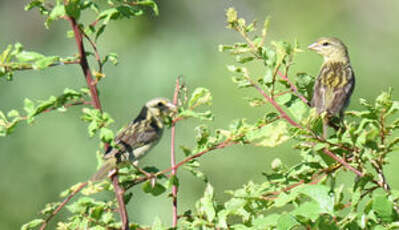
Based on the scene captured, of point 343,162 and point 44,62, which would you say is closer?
point 343,162

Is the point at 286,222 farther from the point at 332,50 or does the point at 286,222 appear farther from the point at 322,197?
the point at 332,50

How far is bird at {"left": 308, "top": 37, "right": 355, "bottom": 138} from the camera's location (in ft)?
13.2

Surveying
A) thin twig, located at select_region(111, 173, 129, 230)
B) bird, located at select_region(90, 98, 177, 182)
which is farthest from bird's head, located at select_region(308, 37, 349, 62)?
thin twig, located at select_region(111, 173, 129, 230)

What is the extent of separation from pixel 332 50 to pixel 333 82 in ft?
3.22

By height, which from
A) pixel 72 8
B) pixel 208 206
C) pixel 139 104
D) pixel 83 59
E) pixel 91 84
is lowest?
pixel 208 206

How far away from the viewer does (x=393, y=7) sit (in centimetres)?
1797

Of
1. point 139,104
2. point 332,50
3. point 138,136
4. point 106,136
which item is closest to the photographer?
point 106,136

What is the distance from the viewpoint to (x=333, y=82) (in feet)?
16.2

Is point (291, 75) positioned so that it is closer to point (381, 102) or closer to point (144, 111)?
point (144, 111)

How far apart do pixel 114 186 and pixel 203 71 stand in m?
10.4

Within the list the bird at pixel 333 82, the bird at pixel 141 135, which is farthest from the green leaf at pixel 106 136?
the bird at pixel 141 135

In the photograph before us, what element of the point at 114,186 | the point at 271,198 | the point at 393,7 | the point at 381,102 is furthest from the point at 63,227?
the point at 393,7

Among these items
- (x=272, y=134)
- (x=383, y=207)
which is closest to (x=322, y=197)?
(x=383, y=207)

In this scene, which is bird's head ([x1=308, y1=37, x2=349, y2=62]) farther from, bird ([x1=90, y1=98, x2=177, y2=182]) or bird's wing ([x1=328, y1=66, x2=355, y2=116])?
bird ([x1=90, y1=98, x2=177, y2=182])
